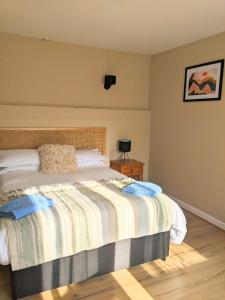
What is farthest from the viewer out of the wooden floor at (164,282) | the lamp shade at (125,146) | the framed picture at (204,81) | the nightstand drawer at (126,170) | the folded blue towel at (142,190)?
the lamp shade at (125,146)

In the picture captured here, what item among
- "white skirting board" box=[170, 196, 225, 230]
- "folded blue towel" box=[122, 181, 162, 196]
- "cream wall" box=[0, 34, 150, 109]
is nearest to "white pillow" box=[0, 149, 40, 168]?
"cream wall" box=[0, 34, 150, 109]

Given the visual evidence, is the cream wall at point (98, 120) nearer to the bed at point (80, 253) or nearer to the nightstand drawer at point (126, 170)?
the bed at point (80, 253)

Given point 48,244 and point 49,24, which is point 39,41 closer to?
point 49,24

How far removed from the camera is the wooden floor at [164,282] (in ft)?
6.45

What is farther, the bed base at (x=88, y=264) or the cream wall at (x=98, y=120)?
the cream wall at (x=98, y=120)

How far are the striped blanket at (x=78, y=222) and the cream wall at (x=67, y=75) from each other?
5.56ft

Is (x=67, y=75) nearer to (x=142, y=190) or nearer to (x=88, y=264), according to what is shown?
(x=142, y=190)

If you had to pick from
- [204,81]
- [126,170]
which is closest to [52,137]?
[126,170]

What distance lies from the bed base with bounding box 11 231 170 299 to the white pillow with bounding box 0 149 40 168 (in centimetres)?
152

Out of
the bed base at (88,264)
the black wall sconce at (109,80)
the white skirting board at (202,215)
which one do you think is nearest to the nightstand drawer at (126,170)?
the white skirting board at (202,215)

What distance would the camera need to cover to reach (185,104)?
365 cm

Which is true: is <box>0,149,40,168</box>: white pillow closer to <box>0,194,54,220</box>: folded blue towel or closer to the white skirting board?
<box>0,194,54,220</box>: folded blue towel

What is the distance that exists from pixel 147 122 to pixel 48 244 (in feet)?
9.95

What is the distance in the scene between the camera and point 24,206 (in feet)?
6.24
